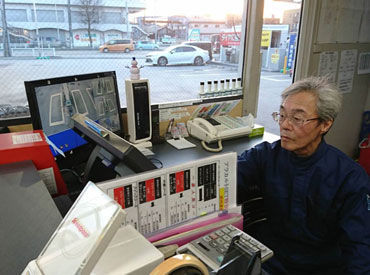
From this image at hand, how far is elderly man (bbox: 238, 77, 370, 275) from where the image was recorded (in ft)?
3.74

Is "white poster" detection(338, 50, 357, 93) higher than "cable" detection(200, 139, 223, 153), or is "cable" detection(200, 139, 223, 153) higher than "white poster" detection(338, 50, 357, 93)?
"white poster" detection(338, 50, 357, 93)

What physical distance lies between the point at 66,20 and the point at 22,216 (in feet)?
4.32

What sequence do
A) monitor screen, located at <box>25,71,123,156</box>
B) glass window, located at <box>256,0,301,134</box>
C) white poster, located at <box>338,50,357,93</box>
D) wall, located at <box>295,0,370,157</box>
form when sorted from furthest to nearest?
1. white poster, located at <box>338,50,357,93</box>
2. wall, located at <box>295,0,370,157</box>
3. glass window, located at <box>256,0,301,134</box>
4. monitor screen, located at <box>25,71,123,156</box>

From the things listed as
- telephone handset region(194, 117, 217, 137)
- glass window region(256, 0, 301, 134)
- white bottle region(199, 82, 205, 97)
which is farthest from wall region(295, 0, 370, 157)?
telephone handset region(194, 117, 217, 137)

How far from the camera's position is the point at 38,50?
1694 millimetres

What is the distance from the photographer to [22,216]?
78 cm

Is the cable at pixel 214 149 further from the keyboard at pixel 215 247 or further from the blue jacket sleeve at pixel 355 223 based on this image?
the keyboard at pixel 215 247

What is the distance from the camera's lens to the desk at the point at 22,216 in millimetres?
661

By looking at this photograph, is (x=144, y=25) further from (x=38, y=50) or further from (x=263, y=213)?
(x=263, y=213)

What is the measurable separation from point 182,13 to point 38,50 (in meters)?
1.00

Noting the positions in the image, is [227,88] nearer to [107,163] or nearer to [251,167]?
[251,167]

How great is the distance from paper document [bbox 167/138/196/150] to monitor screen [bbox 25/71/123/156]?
0.33 metres

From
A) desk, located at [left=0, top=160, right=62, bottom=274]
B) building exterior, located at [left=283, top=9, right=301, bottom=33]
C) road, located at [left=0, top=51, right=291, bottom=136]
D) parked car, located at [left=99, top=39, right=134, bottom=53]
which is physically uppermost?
building exterior, located at [left=283, top=9, right=301, bottom=33]

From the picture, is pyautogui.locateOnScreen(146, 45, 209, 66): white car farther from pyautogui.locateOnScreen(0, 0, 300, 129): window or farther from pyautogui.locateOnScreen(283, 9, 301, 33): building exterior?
pyautogui.locateOnScreen(283, 9, 301, 33): building exterior
